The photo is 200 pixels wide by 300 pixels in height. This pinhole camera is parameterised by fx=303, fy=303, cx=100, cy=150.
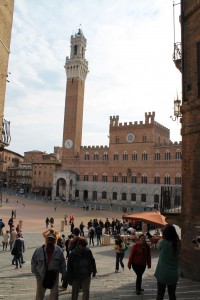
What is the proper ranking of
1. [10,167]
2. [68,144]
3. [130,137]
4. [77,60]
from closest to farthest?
1. [130,137]
2. [68,144]
3. [77,60]
4. [10,167]

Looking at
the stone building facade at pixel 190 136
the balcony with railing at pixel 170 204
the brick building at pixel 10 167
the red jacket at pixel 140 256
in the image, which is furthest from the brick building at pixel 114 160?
the red jacket at pixel 140 256

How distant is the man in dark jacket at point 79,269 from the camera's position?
5.09 m

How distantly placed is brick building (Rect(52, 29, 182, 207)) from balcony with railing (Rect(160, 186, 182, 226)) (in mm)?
41022

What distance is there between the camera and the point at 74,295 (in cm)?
513

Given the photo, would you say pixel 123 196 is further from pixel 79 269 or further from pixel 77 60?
pixel 79 269

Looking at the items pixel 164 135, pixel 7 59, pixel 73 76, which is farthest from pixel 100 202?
pixel 7 59

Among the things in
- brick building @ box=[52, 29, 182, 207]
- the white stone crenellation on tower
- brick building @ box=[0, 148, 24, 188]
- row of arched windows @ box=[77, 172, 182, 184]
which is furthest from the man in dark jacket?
brick building @ box=[0, 148, 24, 188]

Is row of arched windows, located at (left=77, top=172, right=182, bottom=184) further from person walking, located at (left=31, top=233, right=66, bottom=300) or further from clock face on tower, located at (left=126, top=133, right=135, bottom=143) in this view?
person walking, located at (left=31, top=233, right=66, bottom=300)

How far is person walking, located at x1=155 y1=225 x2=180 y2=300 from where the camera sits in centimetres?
481

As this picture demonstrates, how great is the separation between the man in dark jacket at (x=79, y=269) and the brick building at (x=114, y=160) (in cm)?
4789

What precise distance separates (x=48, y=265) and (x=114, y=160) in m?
54.5

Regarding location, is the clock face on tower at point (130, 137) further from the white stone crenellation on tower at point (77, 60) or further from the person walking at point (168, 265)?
the person walking at point (168, 265)

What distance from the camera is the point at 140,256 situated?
272 inches

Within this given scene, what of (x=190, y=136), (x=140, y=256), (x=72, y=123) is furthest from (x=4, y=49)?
(x=72, y=123)
